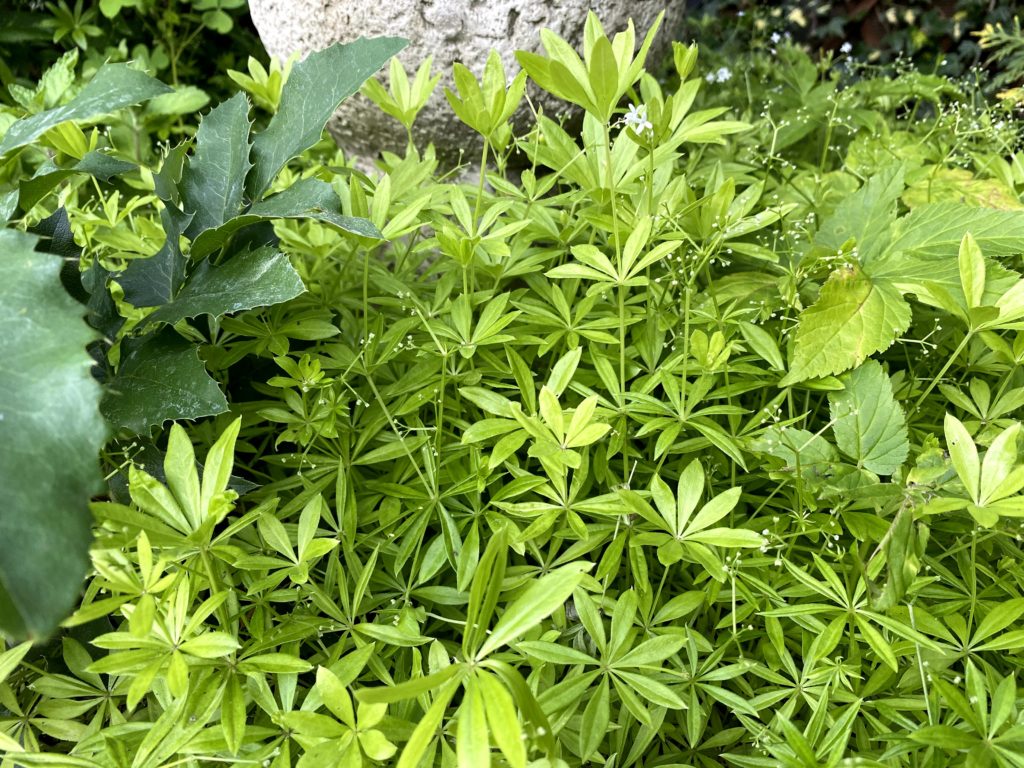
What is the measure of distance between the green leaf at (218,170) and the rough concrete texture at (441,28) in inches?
23.0

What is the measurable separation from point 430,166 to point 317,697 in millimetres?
945

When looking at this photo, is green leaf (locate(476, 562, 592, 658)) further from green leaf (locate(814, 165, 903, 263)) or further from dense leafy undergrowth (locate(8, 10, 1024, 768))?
green leaf (locate(814, 165, 903, 263))

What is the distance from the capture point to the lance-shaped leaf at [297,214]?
1.09 m

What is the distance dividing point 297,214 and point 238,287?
0.41ft

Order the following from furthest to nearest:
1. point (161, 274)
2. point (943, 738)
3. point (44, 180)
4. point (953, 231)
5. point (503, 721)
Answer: point (953, 231) < point (161, 274) < point (44, 180) < point (943, 738) < point (503, 721)

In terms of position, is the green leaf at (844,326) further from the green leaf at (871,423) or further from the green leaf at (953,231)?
the green leaf at (953,231)

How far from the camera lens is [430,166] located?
4.85 ft

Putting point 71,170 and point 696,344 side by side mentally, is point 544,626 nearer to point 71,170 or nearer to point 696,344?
point 696,344

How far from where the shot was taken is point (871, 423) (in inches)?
44.7

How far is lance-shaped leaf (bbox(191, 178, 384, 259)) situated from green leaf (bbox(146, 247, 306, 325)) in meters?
0.04

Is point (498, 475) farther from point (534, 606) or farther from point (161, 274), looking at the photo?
point (161, 274)

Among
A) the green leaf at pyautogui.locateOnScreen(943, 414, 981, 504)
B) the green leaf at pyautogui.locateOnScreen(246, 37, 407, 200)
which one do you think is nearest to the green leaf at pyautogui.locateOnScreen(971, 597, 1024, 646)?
the green leaf at pyautogui.locateOnScreen(943, 414, 981, 504)

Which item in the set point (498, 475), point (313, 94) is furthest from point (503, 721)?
point (313, 94)

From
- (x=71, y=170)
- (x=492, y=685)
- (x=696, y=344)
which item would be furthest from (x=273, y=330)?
(x=492, y=685)
